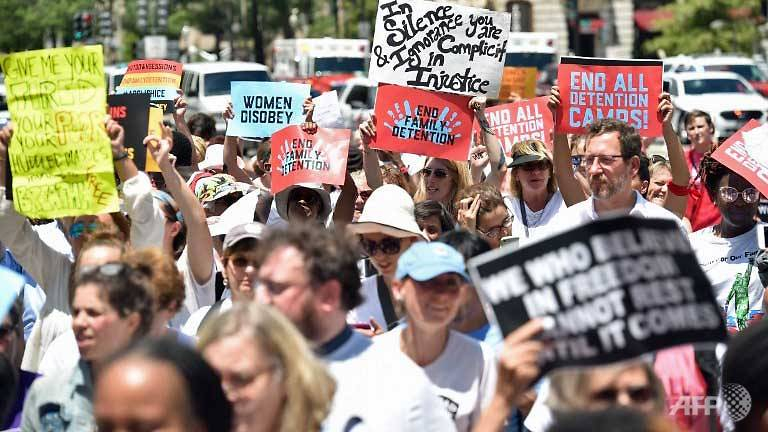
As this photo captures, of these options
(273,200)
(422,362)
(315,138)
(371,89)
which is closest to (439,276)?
(422,362)

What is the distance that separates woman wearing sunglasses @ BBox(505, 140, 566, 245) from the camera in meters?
8.14

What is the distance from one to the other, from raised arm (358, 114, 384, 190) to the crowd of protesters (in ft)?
1.67

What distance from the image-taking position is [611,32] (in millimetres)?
60062

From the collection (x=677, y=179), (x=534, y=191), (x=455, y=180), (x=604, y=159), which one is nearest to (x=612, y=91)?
(x=534, y=191)

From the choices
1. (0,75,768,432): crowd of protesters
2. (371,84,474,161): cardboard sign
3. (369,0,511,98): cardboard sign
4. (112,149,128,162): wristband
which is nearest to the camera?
(0,75,768,432): crowd of protesters

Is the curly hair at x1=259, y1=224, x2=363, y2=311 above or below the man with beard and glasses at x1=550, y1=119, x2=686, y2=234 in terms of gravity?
above

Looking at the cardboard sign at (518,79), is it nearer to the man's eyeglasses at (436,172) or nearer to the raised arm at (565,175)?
the man's eyeglasses at (436,172)

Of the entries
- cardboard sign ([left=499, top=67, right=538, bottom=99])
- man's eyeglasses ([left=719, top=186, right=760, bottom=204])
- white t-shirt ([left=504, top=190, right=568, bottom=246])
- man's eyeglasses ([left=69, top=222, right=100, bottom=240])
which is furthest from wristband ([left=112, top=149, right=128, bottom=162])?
cardboard sign ([left=499, top=67, right=538, bottom=99])

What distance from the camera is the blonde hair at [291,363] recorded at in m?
3.71

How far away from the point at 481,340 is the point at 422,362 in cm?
60

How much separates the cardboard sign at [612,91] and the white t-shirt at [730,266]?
4.14 feet

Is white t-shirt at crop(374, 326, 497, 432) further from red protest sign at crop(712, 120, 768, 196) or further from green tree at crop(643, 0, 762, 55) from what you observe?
green tree at crop(643, 0, 762, 55)

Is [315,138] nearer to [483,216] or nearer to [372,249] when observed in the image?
[483,216]

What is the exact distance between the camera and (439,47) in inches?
371
